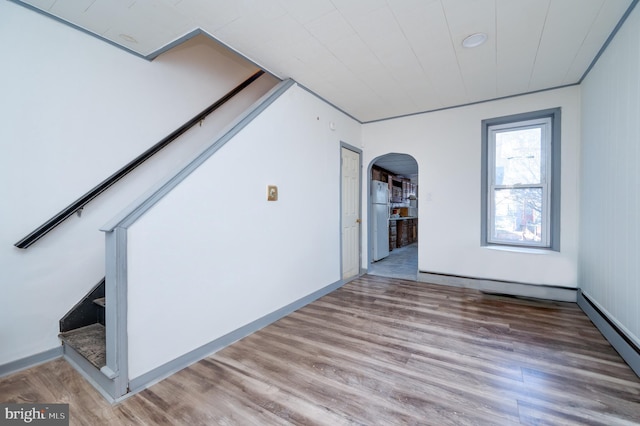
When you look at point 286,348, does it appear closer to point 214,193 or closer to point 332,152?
point 214,193

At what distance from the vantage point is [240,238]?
8.30 ft

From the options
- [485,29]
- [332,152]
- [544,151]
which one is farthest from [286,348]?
[544,151]

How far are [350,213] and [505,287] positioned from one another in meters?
2.40

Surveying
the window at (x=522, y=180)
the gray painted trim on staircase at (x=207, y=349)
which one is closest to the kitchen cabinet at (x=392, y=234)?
the window at (x=522, y=180)

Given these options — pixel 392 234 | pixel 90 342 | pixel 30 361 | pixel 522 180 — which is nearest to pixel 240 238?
pixel 90 342

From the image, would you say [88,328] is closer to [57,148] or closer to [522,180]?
[57,148]

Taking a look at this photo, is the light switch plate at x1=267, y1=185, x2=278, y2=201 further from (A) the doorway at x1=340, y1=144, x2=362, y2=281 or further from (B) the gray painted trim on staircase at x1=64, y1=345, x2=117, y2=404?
(B) the gray painted trim on staircase at x1=64, y1=345, x2=117, y2=404

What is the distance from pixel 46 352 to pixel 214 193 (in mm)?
1781

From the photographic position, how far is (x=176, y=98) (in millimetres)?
2979

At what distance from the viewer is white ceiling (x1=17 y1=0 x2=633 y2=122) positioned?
202 cm

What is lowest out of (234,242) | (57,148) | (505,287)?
(505,287)

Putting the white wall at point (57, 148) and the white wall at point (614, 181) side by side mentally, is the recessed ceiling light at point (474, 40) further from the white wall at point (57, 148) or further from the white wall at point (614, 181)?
the white wall at point (57, 148)

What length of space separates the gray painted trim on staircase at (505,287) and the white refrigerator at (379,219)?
162 centimetres

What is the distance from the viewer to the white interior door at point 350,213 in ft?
13.9
